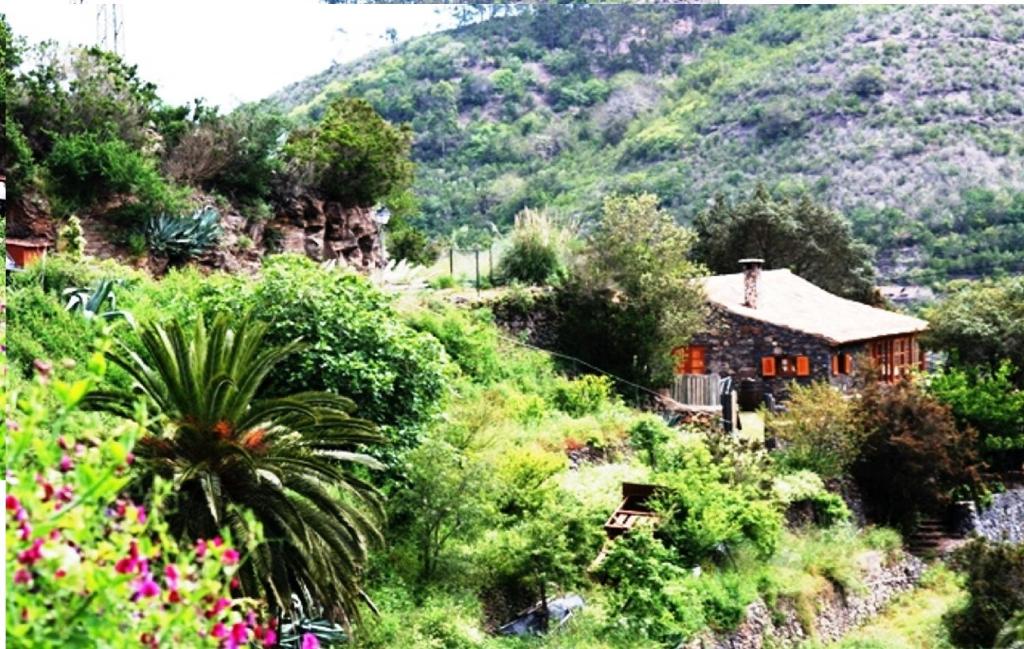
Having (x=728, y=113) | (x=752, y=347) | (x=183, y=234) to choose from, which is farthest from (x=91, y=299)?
(x=728, y=113)

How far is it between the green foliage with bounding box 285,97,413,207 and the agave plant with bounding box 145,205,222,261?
8.66ft

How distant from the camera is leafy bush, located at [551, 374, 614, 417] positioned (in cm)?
1706

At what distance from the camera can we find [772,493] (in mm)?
15039

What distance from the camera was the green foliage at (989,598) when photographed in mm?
13312

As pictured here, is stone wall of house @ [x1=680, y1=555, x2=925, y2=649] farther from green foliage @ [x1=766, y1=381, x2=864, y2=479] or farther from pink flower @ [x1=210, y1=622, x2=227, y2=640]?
pink flower @ [x1=210, y1=622, x2=227, y2=640]

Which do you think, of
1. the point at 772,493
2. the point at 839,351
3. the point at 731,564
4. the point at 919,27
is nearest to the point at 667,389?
the point at 839,351

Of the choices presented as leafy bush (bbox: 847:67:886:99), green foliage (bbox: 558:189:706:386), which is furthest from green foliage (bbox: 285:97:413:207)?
leafy bush (bbox: 847:67:886:99)

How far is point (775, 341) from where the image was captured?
837 inches

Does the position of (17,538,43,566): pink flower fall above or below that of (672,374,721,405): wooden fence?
above

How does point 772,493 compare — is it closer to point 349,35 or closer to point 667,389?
point 667,389

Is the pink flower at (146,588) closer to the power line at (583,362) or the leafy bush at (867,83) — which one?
the power line at (583,362)

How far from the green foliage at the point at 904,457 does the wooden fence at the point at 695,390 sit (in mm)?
2363

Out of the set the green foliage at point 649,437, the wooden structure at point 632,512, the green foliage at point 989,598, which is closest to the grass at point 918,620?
the green foliage at point 989,598

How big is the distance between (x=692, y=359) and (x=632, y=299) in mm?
1697
